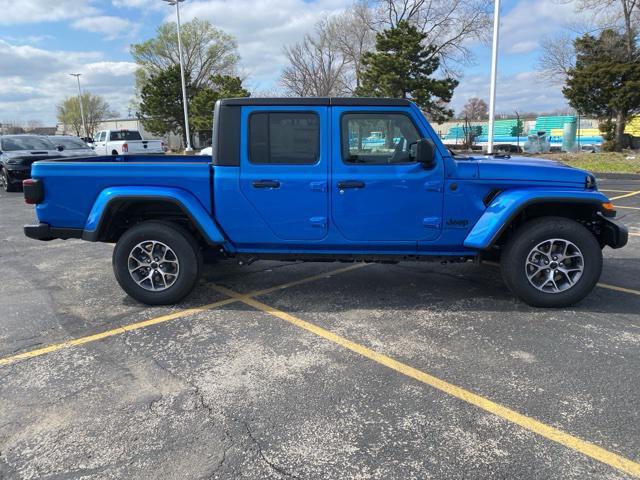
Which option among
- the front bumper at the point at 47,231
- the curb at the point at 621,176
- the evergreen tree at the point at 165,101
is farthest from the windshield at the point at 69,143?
the evergreen tree at the point at 165,101

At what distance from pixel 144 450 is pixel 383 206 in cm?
284

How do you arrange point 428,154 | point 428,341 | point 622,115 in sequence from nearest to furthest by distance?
point 428,341, point 428,154, point 622,115

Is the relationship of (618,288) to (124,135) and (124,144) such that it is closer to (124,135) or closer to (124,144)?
(124,144)

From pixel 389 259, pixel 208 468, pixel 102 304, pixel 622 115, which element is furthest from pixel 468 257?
pixel 622 115

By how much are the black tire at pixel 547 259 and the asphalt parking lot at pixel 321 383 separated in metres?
0.16

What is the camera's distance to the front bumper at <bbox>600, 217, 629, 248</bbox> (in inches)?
179

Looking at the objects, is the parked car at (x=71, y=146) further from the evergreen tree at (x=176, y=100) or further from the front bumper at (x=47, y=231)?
the evergreen tree at (x=176, y=100)

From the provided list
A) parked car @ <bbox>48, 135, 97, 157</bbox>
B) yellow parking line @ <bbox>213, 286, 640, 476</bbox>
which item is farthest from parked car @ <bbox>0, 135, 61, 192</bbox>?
yellow parking line @ <bbox>213, 286, 640, 476</bbox>

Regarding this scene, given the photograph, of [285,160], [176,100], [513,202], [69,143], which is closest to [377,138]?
[285,160]

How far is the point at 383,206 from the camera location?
455cm

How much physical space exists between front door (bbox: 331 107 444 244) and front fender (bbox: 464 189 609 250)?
432 millimetres

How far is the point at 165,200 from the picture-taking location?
179 inches

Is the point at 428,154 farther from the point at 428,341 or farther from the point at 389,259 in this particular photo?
the point at 428,341

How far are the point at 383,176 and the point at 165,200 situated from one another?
204 cm
